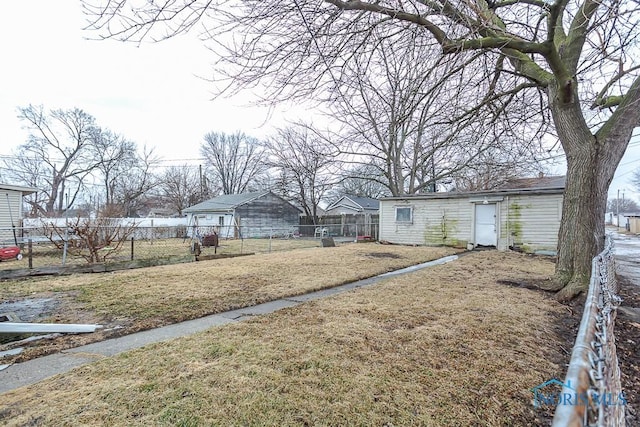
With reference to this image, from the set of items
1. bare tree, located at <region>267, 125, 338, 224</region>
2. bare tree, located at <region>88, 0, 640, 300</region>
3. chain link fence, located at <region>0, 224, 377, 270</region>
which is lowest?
chain link fence, located at <region>0, 224, 377, 270</region>

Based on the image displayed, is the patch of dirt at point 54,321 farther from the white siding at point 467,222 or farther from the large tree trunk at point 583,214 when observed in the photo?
the white siding at point 467,222

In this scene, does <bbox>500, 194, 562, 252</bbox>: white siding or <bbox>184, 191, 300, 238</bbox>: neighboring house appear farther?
<bbox>184, 191, 300, 238</bbox>: neighboring house

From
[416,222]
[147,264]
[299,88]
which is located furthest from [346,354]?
[416,222]

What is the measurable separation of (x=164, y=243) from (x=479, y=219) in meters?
16.4

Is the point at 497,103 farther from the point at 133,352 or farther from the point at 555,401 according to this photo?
the point at 133,352

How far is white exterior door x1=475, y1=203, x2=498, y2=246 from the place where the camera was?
12.5 m

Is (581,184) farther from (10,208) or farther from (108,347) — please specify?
(10,208)

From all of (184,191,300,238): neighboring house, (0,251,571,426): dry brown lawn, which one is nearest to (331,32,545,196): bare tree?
(0,251,571,426): dry brown lawn

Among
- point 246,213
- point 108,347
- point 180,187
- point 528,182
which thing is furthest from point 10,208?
point 528,182

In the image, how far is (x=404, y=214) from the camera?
15.3 meters

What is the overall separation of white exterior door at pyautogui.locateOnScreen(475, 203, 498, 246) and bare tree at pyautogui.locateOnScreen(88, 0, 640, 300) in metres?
7.17

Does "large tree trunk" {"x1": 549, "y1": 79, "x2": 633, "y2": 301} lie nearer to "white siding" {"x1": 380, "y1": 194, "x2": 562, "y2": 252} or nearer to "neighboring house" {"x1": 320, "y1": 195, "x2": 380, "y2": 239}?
"white siding" {"x1": 380, "y1": 194, "x2": 562, "y2": 252}

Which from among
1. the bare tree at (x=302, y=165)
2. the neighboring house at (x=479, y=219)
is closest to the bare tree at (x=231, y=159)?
the bare tree at (x=302, y=165)

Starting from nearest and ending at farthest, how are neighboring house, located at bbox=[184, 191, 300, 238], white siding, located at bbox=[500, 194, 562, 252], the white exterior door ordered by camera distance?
white siding, located at bbox=[500, 194, 562, 252]
the white exterior door
neighboring house, located at bbox=[184, 191, 300, 238]
